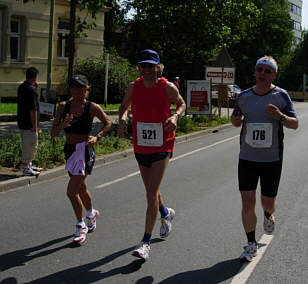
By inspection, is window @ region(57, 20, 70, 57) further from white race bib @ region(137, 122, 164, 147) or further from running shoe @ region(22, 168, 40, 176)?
white race bib @ region(137, 122, 164, 147)

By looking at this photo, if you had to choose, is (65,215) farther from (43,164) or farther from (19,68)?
(19,68)

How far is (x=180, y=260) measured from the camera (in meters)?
4.96

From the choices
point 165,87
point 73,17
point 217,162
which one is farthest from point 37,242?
point 73,17

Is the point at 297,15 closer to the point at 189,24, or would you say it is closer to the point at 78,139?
the point at 189,24

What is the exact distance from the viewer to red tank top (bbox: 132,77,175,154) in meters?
5.13

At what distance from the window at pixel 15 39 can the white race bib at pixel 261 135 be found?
2170 cm

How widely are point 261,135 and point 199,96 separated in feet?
50.6

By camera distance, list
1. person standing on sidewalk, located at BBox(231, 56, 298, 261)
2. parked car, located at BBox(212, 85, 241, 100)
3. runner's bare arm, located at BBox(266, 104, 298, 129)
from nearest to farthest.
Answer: runner's bare arm, located at BBox(266, 104, 298, 129)
person standing on sidewalk, located at BBox(231, 56, 298, 261)
parked car, located at BBox(212, 85, 241, 100)

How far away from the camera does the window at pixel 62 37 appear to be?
1049 inches

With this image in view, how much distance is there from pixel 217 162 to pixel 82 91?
6.68 metres

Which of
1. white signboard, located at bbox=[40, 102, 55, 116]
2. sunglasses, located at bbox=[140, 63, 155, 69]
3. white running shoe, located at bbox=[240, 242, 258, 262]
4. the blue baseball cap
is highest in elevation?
the blue baseball cap

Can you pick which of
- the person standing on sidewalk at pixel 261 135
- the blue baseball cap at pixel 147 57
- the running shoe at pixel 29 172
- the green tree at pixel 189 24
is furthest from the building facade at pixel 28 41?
the person standing on sidewalk at pixel 261 135

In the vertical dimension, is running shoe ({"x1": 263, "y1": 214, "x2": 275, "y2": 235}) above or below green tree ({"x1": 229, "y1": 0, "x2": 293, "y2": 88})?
below

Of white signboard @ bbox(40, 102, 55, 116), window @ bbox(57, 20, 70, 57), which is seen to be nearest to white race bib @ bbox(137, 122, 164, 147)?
white signboard @ bbox(40, 102, 55, 116)
